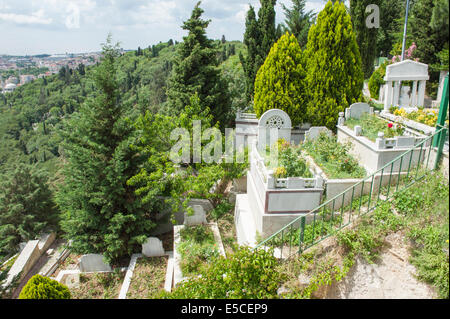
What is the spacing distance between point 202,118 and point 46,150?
58.1m

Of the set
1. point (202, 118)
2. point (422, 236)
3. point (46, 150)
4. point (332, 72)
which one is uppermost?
point (332, 72)

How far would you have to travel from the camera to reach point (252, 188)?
912 cm

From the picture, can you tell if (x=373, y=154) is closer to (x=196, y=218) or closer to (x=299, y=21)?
(x=196, y=218)

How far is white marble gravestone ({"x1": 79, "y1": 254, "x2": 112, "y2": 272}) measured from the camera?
9586 mm

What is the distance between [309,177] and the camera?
790cm

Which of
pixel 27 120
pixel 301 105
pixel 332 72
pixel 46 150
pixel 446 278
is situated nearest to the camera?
pixel 446 278

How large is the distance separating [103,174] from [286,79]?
9.13 m

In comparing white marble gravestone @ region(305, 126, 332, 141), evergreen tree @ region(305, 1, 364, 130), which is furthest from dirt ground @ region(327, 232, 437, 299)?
evergreen tree @ region(305, 1, 364, 130)

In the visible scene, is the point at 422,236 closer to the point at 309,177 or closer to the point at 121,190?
the point at 309,177

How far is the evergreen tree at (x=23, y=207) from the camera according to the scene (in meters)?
12.9

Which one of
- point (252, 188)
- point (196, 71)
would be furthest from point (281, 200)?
point (196, 71)

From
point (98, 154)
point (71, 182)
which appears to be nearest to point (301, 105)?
point (98, 154)

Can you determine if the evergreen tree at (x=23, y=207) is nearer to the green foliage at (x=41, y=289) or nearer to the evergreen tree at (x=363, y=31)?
the green foliage at (x=41, y=289)

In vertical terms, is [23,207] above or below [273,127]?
below
